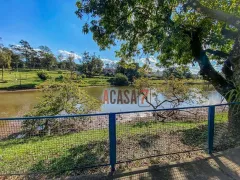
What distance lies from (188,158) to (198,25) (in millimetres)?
3215

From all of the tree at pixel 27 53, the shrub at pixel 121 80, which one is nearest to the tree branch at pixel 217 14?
the shrub at pixel 121 80

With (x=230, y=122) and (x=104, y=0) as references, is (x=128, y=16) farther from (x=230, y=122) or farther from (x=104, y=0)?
(x=230, y=122)

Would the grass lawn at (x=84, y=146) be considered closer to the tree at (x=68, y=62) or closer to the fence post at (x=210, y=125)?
the fence post at (x=210, y=125)

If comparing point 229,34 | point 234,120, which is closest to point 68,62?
point 229,34

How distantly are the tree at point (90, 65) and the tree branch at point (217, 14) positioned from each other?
42599 mm

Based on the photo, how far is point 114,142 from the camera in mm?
2301

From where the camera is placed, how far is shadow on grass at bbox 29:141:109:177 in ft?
7.82

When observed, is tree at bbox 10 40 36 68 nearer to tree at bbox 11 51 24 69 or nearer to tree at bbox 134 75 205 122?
tree at bbox 11 51 24 69

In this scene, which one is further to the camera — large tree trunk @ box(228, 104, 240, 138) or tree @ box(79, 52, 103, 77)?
tree @ box(79, 52, 103, 77)

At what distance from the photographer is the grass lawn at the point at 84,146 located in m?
2.61

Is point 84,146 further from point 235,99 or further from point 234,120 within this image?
point 235,99

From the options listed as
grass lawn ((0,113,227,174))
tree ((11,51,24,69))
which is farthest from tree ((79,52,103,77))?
grass lawn ((0,113,227,174))

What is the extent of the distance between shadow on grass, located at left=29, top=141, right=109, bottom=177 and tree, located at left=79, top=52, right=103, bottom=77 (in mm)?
43125

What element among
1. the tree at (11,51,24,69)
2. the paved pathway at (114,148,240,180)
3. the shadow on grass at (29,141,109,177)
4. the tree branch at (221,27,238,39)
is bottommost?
the shadow on grass at (29,141,109,177)
